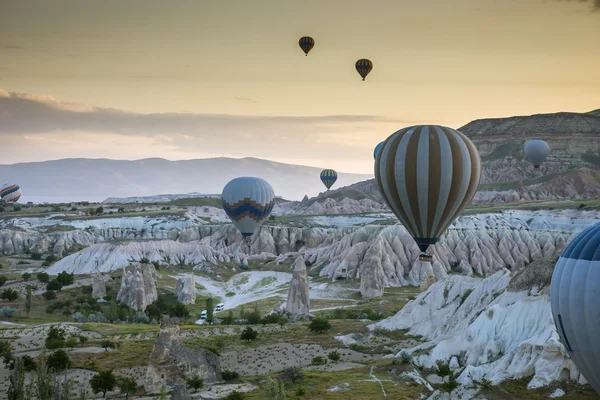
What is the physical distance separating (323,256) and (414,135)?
2496 inches

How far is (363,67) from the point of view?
141 metres

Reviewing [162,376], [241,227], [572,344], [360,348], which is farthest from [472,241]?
[572,344]

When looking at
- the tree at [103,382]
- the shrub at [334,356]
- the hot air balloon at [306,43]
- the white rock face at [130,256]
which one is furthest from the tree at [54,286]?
the hot air balloon at [306,43]

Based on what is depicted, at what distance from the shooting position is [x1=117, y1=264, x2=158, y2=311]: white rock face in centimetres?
9594

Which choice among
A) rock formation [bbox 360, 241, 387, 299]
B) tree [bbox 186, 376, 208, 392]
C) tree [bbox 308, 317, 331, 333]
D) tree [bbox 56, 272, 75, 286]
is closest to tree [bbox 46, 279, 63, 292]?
tree [bbox 56, 272, 75, 286]

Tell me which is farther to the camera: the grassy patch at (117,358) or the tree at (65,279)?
the tree at (65,279)

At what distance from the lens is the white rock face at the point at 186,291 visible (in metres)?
102

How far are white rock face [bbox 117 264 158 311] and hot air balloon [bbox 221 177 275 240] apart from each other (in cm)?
4195

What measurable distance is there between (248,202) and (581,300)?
354 feet

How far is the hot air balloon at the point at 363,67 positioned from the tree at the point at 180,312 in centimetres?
6792

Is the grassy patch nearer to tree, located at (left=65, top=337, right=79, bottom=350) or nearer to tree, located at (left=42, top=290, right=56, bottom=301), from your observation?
tree, located at (left=65, top=337, right=79, bottom=350)

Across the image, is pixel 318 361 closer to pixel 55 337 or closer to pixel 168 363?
pixel 168 363

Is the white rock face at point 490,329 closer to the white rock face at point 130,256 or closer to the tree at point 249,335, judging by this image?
the tree at point 249,335

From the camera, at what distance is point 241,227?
474ft
